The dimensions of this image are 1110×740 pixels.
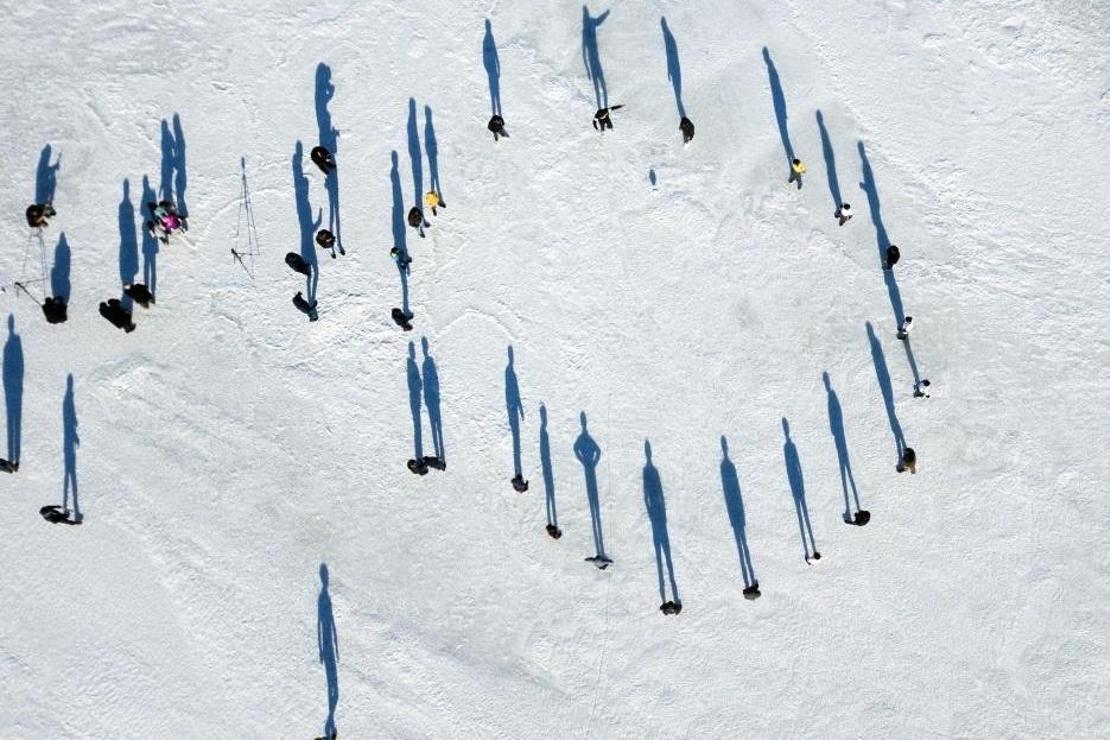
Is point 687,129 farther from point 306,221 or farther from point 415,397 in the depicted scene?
point 306,221

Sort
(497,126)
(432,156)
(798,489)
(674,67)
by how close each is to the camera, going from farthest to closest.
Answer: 1. (674,67)
2. (432,156)
3. (497,126)
4. (798,489)

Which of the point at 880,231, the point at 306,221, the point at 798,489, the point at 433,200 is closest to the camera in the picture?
the point at 798,489

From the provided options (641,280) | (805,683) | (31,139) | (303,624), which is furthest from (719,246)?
(31,139)

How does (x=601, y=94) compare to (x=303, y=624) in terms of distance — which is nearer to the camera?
(x=303, y=624)

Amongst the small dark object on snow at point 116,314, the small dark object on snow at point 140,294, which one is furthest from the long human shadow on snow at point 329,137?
the small dark object on snow at point 116,314

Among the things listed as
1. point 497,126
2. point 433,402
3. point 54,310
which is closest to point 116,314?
point 54,310

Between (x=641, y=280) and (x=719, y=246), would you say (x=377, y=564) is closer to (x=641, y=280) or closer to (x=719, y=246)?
(x=641, y=280)

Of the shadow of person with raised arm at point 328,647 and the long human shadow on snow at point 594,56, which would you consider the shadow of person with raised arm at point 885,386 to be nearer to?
the long human shadow on snow at point 594,56

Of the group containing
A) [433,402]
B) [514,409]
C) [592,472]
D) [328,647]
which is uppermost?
[433,402]
